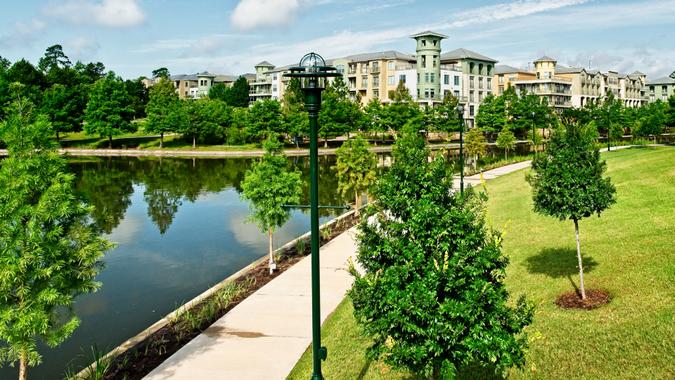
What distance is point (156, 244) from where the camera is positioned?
1195 inches

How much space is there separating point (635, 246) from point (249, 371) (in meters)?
13.0

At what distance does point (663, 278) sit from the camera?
49.5 ft

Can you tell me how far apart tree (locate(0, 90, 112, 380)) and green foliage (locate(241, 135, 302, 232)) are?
11944 millimetres

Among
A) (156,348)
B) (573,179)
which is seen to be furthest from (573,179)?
(156,348)

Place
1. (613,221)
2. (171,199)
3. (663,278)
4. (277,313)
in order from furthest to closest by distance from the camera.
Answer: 1. (171,199)
2. (613,221)
3. (277,313)
4. (663,278)

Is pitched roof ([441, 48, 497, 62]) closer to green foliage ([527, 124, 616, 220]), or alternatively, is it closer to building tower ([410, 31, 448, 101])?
building tower ([410, 31, 448, 101])

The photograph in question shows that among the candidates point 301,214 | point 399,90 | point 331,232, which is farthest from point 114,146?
point 331,232

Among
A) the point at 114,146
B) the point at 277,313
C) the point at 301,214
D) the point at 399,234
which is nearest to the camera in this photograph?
the point at 399,234

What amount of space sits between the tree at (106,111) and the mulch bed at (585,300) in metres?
86.0

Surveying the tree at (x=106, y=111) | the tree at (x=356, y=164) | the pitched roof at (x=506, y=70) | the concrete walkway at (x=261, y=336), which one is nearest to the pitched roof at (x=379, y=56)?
the pitched roof at (x=506, y=70)

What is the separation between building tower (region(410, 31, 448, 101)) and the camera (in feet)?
372

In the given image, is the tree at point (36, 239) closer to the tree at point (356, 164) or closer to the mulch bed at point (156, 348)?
the mulch bed at point (156, 348)

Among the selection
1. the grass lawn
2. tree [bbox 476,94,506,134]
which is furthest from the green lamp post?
tree [bbox 476,94,506,134]

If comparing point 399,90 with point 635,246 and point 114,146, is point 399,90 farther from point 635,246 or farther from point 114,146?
point 635,246
